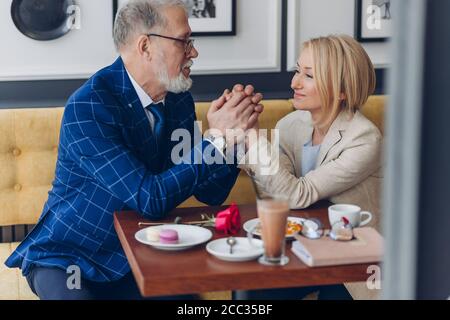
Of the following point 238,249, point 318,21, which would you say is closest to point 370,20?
point 318,21

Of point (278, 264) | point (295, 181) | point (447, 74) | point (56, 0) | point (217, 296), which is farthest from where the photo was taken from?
point (56, 0)

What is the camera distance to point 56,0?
258cm

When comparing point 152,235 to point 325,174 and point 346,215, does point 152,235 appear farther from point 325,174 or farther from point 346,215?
point 325,174

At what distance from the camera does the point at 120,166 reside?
5.95 feet

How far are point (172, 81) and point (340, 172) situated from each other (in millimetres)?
515

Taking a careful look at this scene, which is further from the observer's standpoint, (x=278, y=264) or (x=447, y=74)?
(x=278, y=264)

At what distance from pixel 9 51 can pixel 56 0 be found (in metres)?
0.24

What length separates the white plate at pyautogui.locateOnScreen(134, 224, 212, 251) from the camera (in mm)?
1613

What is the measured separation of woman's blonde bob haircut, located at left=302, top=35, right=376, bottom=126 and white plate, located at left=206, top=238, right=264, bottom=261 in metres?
0.67

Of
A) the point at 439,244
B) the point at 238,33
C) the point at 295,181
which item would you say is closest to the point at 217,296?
the point at 295,181

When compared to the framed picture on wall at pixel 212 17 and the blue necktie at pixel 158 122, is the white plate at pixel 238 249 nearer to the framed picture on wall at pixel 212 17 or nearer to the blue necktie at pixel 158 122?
the blue necktie at pixel 158 122

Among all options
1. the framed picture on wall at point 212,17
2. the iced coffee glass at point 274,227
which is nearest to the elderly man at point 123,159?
the iced coffee glass at point 274,227

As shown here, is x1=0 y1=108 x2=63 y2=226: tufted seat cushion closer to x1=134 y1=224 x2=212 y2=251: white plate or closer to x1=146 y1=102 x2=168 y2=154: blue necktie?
x1=146 y1=102 x2=168 y2=154: blue necktie
